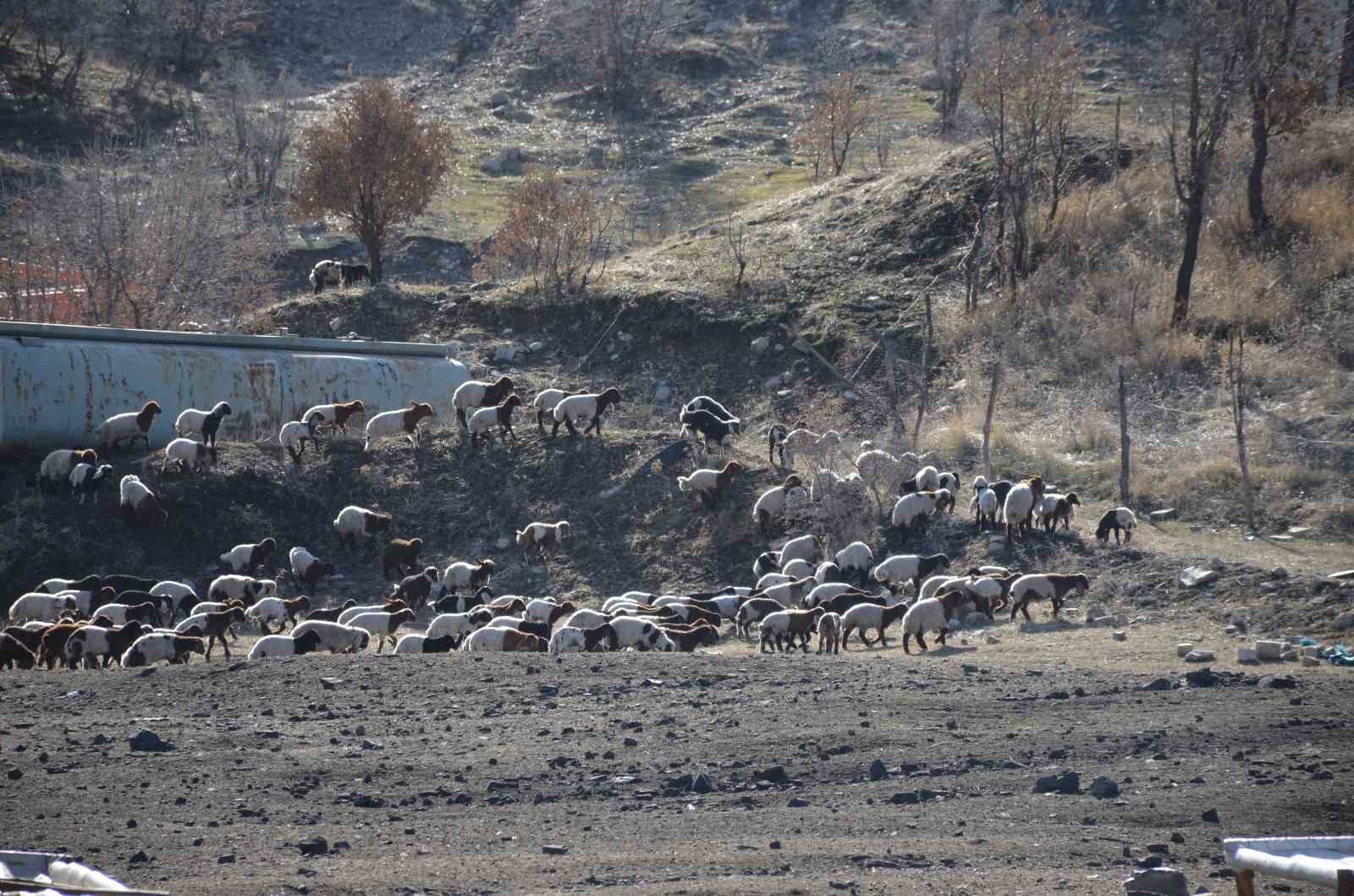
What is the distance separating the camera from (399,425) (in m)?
23.6

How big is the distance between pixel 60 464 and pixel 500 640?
32.6 ft

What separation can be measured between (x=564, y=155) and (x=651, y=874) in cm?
4708

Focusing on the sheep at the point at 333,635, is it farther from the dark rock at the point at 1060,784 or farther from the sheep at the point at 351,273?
the sheep at the point at 351,273

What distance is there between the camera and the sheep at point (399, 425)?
77.1 feet

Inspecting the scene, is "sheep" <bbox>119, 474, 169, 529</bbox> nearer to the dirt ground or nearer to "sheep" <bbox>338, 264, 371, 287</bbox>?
the dirt ground

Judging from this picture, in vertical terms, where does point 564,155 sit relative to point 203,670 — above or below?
above

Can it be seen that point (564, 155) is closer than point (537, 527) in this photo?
No

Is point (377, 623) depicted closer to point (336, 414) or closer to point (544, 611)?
point (544, 611)

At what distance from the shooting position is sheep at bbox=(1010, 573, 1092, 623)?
1617 centimetres

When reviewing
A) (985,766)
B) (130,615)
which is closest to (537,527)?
(130,615)

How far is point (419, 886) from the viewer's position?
7020 millimetres

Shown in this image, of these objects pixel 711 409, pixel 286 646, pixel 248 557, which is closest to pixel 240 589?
pixel 248 557

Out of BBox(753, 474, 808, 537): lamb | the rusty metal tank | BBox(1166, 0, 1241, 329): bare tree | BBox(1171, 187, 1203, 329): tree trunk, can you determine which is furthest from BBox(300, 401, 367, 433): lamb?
BBox(1171, 187, 1203, 329): tree trunk

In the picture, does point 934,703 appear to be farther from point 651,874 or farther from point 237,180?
point 237,180
